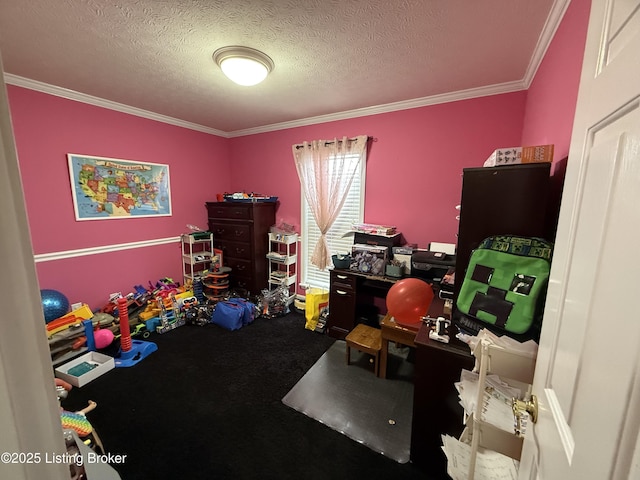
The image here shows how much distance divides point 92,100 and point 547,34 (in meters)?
3.85

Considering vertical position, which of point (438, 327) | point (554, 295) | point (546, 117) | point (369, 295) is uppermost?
point (546, 117)

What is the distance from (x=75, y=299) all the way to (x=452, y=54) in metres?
4.12

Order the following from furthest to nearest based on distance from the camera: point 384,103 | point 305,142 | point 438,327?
1. point 305,142
2. point 384,103
3. point 438,327

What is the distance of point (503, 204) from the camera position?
1.26 meters

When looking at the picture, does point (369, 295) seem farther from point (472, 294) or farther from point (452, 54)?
point (452, 54)

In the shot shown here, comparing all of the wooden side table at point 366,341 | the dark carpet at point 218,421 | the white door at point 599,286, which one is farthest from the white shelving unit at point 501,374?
the wooden side table at point 366,341

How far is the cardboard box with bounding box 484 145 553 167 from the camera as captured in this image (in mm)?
1238

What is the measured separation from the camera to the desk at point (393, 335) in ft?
6.92

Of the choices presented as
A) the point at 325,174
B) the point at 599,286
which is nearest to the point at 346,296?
the point at 325,174

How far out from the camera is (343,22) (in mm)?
1526

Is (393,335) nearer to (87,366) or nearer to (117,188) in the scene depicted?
(87,366)

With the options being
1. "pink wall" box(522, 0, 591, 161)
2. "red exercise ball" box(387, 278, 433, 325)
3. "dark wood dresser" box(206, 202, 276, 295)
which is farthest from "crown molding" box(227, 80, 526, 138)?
"red exercise ball" box(387, 278, 433, 325)

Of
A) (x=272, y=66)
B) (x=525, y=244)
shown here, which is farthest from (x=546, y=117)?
(x=272, y=66)

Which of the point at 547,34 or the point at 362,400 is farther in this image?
the point at 362,400
